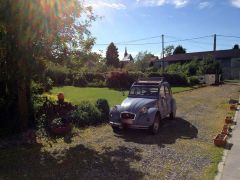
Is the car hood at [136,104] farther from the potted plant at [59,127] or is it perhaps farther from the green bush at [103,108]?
the potted plant at [59,127]

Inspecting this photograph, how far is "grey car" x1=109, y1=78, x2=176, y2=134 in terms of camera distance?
416 inches

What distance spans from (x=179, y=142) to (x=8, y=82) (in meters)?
6.38

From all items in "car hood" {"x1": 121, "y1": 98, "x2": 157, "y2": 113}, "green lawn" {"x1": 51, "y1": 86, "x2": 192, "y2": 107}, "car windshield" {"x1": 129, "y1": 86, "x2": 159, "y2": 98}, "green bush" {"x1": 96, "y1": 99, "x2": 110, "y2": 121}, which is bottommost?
"green lawn" {"x1": 51, "y1": 86, "x2": 192, "y2": 107}

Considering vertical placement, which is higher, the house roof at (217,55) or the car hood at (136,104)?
the house roof at (217,55)

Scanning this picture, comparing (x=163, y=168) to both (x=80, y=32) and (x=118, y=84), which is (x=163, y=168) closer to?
(x=80, y=32)

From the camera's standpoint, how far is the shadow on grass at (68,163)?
6.74 metres

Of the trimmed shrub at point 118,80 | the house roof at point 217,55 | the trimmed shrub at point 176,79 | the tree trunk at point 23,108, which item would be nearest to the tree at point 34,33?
the tree trunk at point 23,108

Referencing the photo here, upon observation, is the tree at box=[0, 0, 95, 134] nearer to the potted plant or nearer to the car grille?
the potted plant

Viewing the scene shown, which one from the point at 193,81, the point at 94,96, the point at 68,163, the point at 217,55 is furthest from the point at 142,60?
the point at 68,163

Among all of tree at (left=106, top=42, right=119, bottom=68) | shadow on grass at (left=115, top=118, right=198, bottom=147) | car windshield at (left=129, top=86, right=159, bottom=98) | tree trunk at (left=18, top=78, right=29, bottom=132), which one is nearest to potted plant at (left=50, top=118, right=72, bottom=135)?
tree trunk at (left=18, top=78, right=29, bottom=132)

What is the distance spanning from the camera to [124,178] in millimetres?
6613

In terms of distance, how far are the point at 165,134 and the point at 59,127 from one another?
151 inches

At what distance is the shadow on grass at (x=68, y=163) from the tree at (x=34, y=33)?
2.29 meters

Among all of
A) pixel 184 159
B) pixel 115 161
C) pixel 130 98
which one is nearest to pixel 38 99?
pixel 130 98
